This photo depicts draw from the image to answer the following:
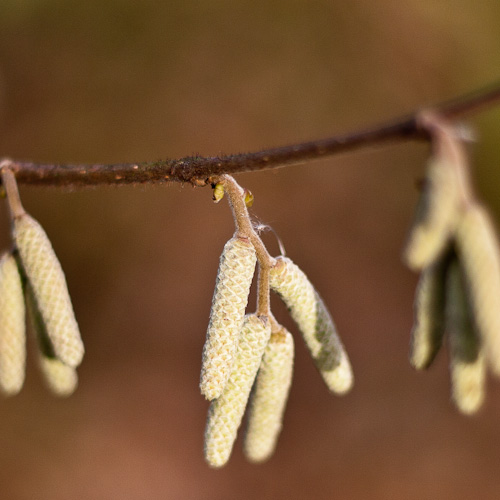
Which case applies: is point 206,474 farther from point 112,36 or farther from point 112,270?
point 112,36

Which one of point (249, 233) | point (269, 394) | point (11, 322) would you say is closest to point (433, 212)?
point (249, 233)

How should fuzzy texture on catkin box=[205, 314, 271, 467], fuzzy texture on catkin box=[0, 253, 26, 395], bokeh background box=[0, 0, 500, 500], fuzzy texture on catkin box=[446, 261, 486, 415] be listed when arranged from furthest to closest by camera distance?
bokeh background box=[0, 0, 500, 500] → fuzzy texture on catkin box=[0, 253, 26, 395] → fuzzy texture on catkin box=[205, 314, 271, 467] → fuzzy texture on catkin box=[446, 261, 486, 415]

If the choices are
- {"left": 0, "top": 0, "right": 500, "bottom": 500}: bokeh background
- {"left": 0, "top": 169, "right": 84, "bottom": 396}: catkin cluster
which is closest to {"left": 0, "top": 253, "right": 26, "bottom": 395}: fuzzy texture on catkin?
{"left": 0, "top": 169, "right": 84, "bottom": 396}: catkin cluster

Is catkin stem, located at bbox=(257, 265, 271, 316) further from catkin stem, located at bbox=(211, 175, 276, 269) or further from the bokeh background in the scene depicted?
the bokeh background

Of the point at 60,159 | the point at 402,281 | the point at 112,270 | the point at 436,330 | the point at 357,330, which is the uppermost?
the point at 60,159

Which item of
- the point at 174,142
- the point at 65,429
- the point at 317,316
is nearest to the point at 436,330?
the point at 317,316

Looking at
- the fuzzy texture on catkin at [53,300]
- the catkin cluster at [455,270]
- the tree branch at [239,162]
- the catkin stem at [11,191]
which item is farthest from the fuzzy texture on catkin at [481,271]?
the catkin stem at [11,191]
